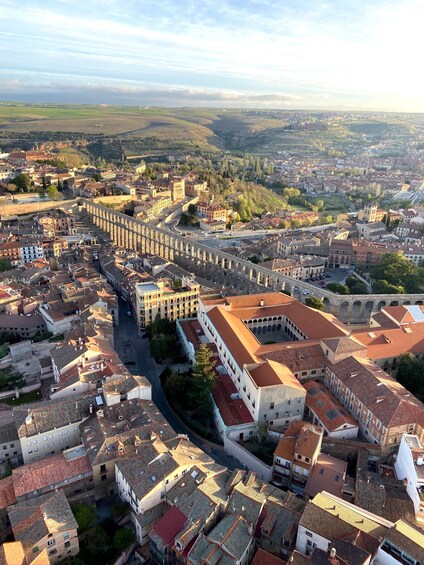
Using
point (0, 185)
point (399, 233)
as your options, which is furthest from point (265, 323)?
point (0, 185)

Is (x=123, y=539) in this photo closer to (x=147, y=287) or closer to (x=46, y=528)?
(x=46, y=528)

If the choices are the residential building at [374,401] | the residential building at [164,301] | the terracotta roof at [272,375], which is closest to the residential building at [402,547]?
the residential building at [374,401]

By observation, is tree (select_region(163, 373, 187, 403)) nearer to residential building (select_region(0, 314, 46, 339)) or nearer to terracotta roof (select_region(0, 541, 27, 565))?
terracotta roof (select_region(0, 541, 27, 565))

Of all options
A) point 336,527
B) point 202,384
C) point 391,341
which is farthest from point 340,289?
point 336,527

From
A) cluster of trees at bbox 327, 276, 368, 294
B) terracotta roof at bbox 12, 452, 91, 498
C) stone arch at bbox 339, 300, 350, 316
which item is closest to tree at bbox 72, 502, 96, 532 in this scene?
terracotta roof at bbox 12, 452, 91, 498

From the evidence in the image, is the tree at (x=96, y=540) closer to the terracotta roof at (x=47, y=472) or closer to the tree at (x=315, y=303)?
the terracotta roof at (x=47, y=472)
